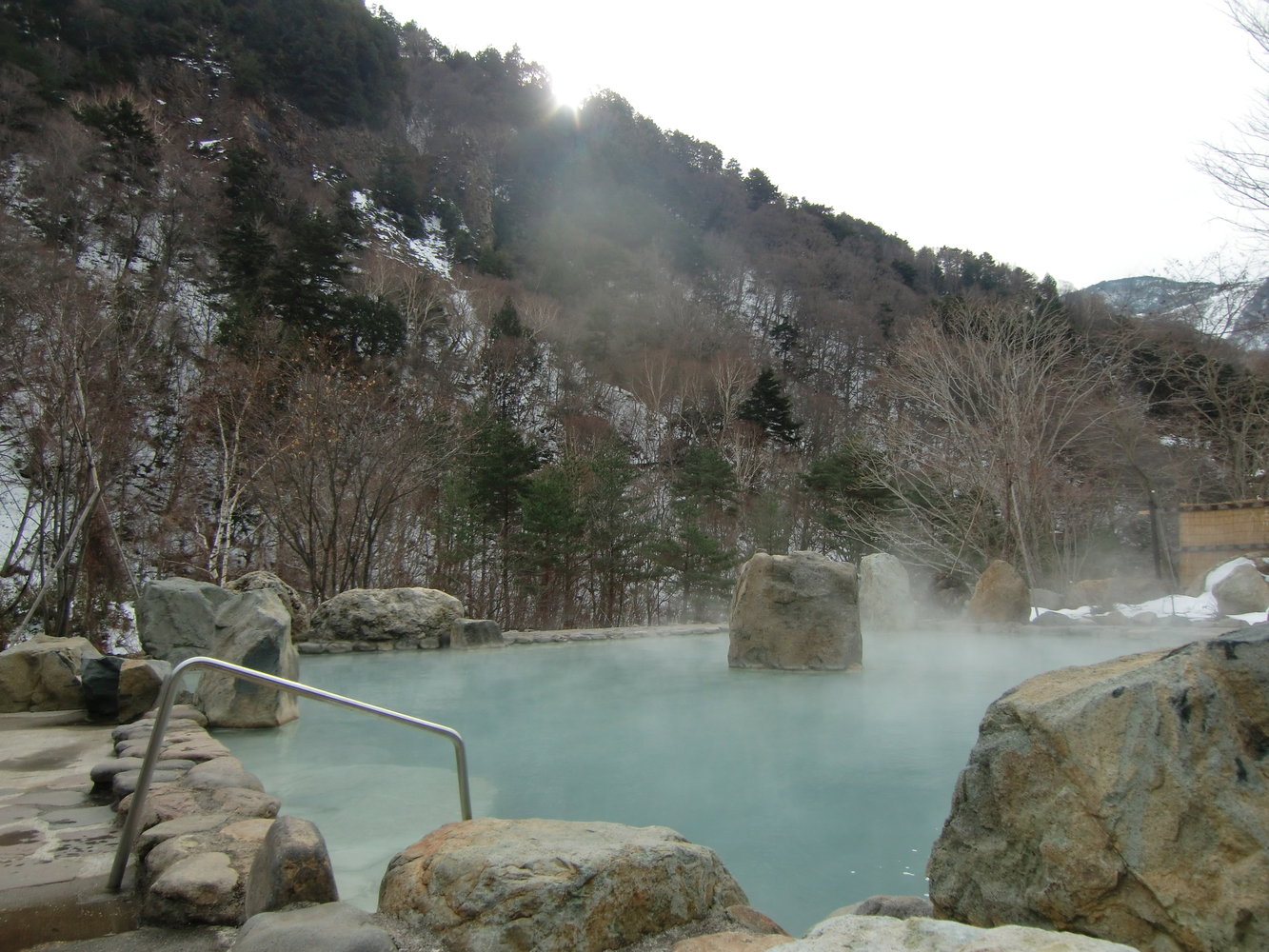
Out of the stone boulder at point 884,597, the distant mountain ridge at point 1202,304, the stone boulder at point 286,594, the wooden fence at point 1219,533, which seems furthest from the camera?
the distant mountain ridge at point 1202,304

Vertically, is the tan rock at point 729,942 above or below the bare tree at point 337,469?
below

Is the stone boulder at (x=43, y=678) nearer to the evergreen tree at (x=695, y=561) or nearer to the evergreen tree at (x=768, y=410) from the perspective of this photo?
the evergreen tree at (x=695, y=561)

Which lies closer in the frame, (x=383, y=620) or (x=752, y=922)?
(x=752, y=922)

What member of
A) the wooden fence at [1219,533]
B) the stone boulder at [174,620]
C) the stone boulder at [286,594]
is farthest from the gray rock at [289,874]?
the wooden fence at [1219,533]

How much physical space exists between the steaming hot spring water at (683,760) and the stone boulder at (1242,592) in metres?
1.64

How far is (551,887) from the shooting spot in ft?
4.99

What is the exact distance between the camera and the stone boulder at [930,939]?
3.13 ft

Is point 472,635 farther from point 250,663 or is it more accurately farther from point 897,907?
point 897,907

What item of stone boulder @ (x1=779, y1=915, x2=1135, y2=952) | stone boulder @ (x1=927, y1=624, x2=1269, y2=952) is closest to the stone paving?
stone boulder @ (x1=779, y1=915, x2=1135, y2=952)

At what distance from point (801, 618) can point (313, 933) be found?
5.89m

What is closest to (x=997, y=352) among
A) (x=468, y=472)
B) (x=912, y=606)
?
(x=912, y=606)

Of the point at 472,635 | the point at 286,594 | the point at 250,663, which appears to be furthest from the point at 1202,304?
the point at 250,663

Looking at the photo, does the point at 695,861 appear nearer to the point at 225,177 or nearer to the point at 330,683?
the point at 330,683

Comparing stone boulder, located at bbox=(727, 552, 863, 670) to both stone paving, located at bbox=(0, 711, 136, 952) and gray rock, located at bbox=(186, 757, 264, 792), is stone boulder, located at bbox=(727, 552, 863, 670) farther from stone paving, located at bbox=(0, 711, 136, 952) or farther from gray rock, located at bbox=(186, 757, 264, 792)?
stone paving, located at bbox=(0, 711, 136, 952)
